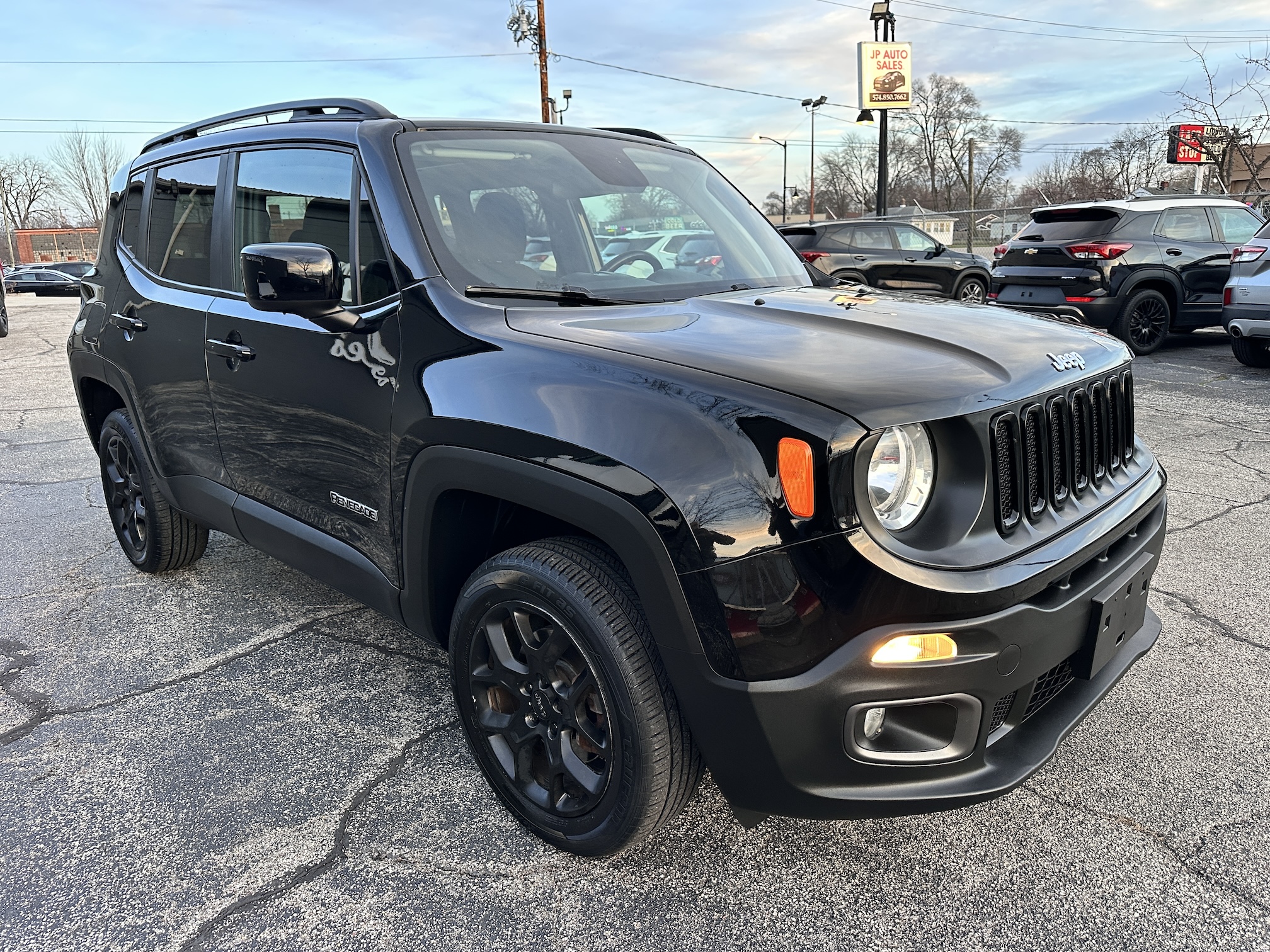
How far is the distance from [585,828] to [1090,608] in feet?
4.11

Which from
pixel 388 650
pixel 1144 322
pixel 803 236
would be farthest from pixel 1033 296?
pixel 388 650

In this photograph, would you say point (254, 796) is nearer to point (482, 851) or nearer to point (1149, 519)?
point (482, 851)

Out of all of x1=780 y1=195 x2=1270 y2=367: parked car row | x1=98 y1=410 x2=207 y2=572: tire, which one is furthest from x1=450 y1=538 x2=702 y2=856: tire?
x1=780 y1=195 x2=1270 y2=367: parked car row

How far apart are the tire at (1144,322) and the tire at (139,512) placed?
9.88 m

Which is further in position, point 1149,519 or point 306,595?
point 306,595

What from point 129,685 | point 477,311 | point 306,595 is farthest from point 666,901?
point 306,595

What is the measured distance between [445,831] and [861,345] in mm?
1622

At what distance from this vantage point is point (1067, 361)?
7.34 ft

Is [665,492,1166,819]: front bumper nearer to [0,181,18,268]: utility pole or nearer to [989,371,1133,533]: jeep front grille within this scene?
[989,371,1133,533]: jeep front grille

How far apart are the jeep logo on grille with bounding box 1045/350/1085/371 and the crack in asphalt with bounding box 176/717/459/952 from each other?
6.85ft

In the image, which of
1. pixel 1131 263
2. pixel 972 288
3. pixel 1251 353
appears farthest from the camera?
pixel 972 288

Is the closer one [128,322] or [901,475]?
[901,475]

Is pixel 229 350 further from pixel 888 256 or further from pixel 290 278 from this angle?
pixel 888 256

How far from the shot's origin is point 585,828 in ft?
7.12
